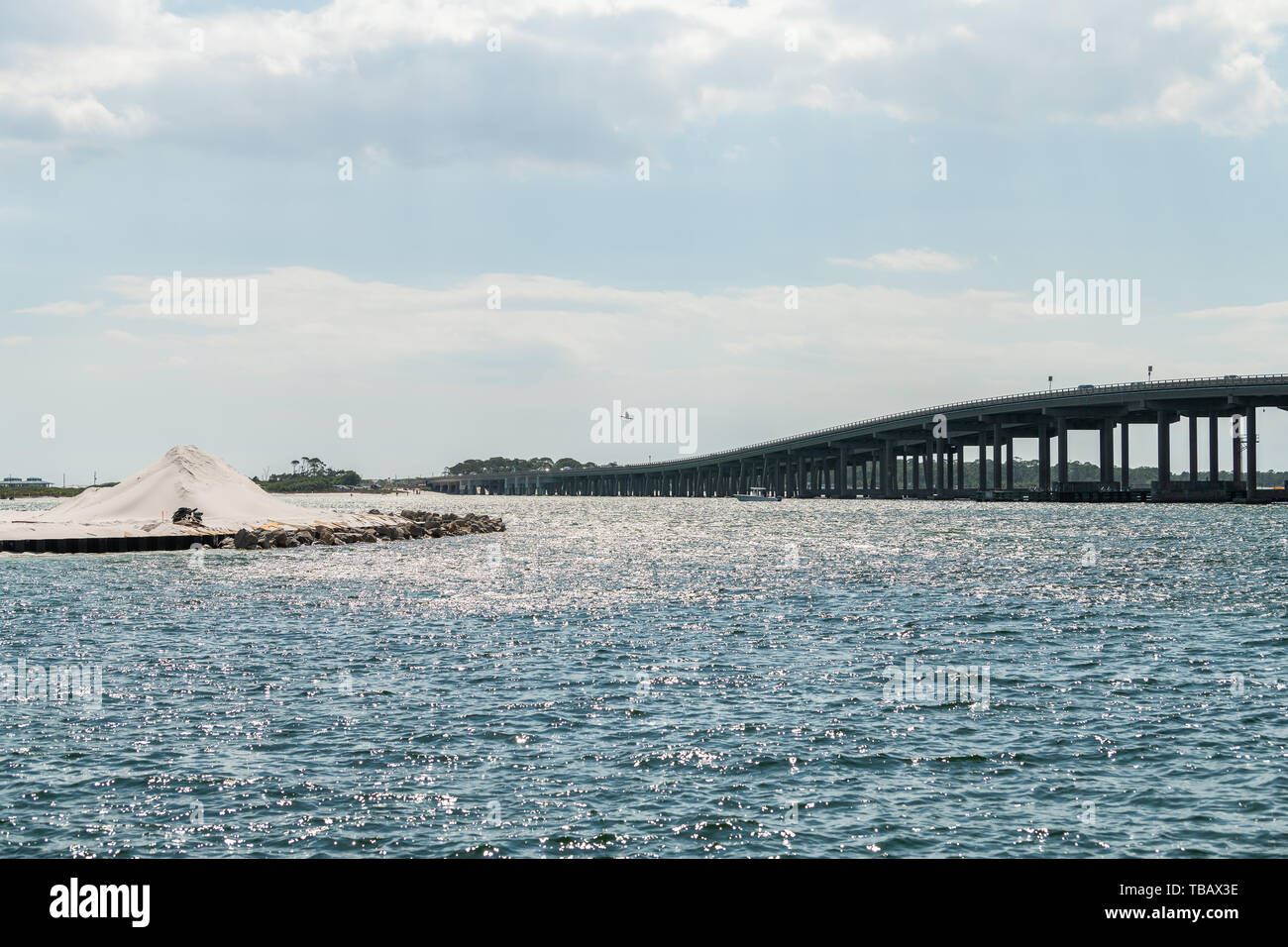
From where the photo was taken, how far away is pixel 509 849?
13570 millimetres

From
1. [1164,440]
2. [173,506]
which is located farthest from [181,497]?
[1164,440]

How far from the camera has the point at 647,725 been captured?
814 inches

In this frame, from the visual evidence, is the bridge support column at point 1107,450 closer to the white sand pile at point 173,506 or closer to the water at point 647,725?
the white sand pile at point 173,506

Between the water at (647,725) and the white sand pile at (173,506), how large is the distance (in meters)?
37.0

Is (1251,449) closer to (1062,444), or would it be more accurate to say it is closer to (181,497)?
(1062,444)

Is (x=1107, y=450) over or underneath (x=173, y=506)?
over

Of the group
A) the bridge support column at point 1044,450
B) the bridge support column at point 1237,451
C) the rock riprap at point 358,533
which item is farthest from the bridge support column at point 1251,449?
the rock riprap at point 358,533

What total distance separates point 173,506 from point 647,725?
259 feet

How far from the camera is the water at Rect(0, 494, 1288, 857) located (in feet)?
47.4

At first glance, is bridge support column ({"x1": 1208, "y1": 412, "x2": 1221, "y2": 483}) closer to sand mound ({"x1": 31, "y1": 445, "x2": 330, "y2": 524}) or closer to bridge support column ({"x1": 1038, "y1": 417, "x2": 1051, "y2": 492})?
bridge support column ({"x1": 1038, "y1": 417, "x2": 1051, "y2": 492})

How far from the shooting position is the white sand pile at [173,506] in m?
82.2
